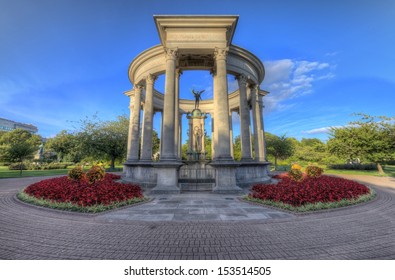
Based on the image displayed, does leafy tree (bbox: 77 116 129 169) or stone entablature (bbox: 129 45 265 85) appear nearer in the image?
stone entablature (bbox: 129 45 265 85)

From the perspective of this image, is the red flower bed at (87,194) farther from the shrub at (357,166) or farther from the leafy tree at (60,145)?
the leafy tree at (60,145)

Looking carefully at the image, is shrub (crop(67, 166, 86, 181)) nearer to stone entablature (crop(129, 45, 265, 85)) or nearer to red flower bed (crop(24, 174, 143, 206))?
red flower bed (crop(24, 174, 143, 206))

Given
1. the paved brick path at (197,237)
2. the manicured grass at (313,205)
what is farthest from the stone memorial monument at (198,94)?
the paved brick path at (197,237)

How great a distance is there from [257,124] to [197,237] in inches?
638

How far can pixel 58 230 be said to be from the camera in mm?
4949

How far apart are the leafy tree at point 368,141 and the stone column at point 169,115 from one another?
31841mm

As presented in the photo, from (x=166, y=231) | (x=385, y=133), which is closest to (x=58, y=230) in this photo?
(x=166, y=231)

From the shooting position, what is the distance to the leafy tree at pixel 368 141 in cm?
2500

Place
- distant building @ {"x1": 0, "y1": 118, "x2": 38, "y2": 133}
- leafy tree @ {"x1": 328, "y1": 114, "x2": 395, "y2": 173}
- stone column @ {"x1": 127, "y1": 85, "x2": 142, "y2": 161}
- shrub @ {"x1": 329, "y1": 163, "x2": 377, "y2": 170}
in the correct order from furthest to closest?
distant building @ {"x1": 0, "y1": 118, "x2": 38, "y2": 133} < shrub @ {"x1": 329, "y1": 163, "x2": 377, "y2": 170} < leafy tree @ {"x1": 328, "y1": 114, "x2": 395, "y2": 173} < stone column @ {"x1": 127, "y1": 85, "x2": 142, "y2": 161}

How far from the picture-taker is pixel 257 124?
18.5 meters

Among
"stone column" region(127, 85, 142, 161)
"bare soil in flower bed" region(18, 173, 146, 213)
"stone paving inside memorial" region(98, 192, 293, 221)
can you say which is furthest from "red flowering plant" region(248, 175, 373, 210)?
"stone column" region(127, 85, 142, 161)

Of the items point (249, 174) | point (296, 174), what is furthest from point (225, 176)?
point (296, 174)

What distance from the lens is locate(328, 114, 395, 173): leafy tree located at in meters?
25.0

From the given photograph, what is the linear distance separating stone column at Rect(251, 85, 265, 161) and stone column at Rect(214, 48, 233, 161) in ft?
22.8
